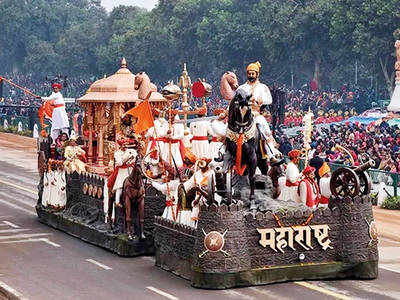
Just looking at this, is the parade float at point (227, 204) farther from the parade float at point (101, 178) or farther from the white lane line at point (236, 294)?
the white lane line at point (236, 294)

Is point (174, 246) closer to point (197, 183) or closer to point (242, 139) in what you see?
point (197, 183)

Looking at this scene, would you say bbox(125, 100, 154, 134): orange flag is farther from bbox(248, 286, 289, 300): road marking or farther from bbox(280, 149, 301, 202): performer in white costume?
bbox(248, 286, 289, 300): road marking

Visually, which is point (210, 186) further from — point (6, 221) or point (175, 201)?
point (6, 221)

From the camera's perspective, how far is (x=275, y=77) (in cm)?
10600

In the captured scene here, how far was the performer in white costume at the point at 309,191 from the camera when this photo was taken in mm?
23250

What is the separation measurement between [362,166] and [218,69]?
301 feet

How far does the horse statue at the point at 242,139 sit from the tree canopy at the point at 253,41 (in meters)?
57.3

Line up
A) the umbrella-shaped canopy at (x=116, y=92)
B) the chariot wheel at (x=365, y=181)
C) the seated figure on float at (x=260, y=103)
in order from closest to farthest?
1. the chariot wheel at (x=365, y=181)
2. the seated figure on float at (x=260, y=103)
3. the umbrella-shaped canopy at (x=116, y=92)

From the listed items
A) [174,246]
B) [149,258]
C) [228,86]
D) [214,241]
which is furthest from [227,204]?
[149,258]

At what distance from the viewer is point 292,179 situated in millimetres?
23516

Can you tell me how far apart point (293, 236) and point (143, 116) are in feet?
20.4

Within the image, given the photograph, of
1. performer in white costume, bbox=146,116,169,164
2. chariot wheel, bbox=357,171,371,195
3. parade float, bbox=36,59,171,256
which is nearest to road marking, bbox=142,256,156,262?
parade float, bbox=36,59,171,256

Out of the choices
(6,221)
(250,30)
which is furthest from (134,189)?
(250,30)

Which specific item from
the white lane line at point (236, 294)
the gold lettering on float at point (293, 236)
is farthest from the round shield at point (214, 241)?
the gold lettering on float at point (293, 236)
